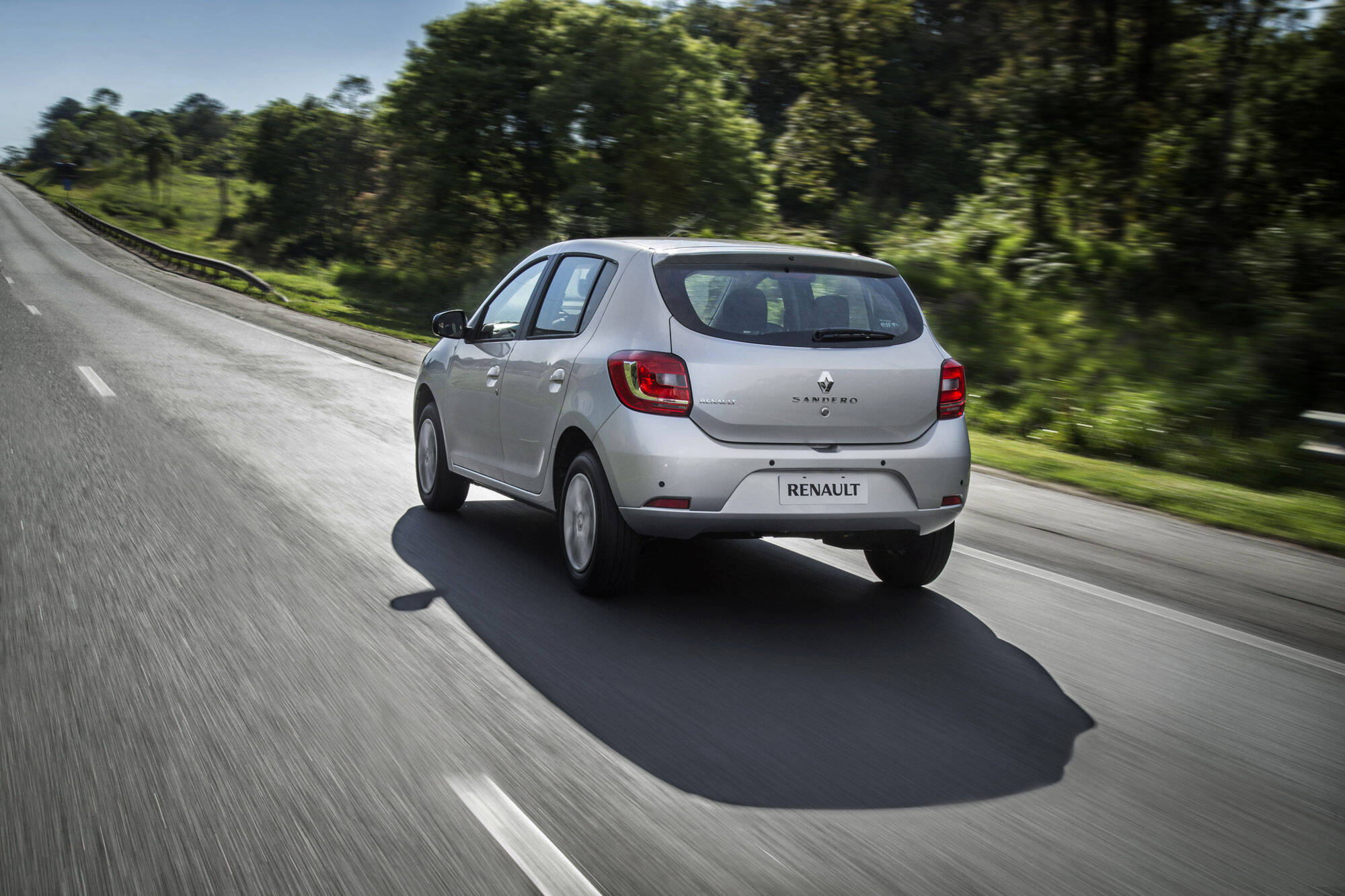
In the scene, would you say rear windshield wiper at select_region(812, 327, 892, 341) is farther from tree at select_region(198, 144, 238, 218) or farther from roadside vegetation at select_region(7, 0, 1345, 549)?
tree at select_region(198, 144, 238, 218)

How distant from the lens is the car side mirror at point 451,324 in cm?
731

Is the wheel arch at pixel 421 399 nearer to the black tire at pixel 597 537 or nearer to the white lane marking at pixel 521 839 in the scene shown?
the black tire at pixel 597 537

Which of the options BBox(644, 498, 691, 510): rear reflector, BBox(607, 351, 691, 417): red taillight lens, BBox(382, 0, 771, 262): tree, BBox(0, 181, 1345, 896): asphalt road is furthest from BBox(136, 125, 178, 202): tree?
BBox(644, 498, 691, 510): rear reflector

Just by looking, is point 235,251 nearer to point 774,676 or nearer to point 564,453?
point 564,453

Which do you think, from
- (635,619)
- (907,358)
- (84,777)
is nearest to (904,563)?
(907,358)

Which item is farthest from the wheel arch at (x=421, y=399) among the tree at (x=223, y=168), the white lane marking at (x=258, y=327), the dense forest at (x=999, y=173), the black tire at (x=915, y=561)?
the tree at (x=223, y=168)

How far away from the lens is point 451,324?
24.3ft

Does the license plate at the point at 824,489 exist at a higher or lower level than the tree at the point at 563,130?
lower

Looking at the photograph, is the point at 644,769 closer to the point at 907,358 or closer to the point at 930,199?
the point at 907,358

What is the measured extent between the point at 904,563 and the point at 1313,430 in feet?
25.7

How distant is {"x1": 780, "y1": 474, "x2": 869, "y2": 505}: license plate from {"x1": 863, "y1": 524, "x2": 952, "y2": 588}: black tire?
25.8 inches

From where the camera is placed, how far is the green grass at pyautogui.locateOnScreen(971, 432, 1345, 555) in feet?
28.1

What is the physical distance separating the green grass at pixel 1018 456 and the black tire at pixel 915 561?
3.45 m

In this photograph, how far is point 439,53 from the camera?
3641 cm
